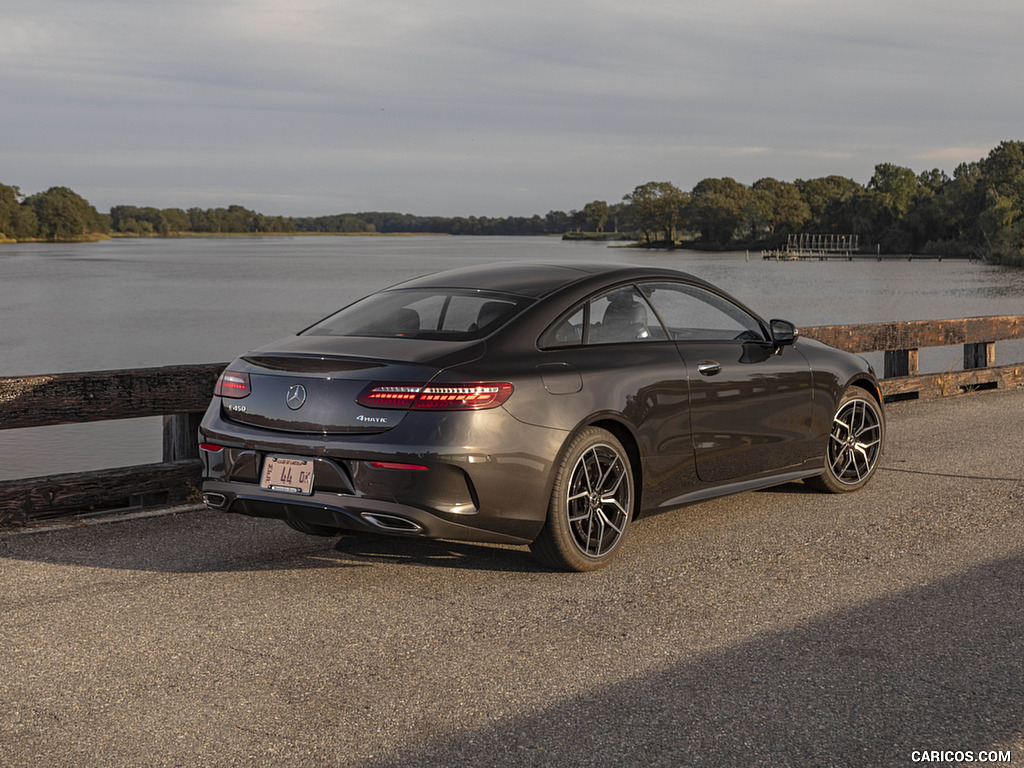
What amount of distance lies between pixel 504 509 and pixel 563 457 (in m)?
0.42

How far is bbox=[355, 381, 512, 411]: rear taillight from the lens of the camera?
15.8 ft

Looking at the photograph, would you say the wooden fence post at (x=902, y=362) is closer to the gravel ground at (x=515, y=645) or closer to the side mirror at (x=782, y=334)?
the gravel ground at (x=515, y=645)

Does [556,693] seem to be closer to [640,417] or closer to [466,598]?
[466,598]

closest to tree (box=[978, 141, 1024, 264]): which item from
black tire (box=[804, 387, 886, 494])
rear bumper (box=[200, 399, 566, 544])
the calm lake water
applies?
the calm lake water

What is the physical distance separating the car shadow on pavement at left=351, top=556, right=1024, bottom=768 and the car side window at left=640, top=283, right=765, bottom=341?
206cm

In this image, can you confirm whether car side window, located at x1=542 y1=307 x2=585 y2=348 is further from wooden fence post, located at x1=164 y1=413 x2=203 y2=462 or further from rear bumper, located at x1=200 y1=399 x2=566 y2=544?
wooden fence post, located at x1=164 y1=413 x2=203 y2=462

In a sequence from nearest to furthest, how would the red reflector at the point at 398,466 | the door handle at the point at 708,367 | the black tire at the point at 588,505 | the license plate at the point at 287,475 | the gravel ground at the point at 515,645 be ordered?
the gravel ground at the point at 515,645 → the red reflector at the point at 398,466 → the license plate at the point at 287,475 → the black tire at the point at 588,505 → the door handle at the point at 708,367

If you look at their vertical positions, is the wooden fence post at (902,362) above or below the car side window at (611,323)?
below

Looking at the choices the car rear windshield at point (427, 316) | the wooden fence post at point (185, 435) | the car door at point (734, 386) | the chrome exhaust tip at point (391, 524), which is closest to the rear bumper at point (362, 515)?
the chrome exhaust tip at point (391, 524)

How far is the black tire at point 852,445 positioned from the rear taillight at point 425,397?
3.16 meters

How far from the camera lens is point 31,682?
13.1 feet

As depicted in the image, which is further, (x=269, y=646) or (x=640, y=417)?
(x=640, y=417)

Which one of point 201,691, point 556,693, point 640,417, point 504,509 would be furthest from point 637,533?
point 201,691

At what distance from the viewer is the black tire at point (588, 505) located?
5211 millimetres
